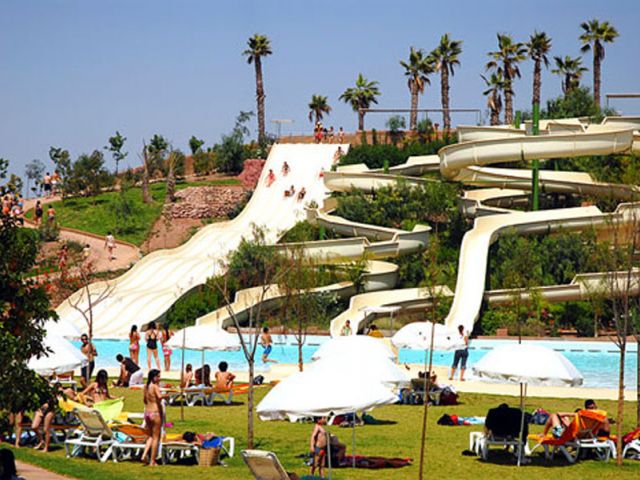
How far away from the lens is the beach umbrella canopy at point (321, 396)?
38.2ft

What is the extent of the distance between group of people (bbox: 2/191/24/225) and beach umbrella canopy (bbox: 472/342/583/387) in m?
6.46

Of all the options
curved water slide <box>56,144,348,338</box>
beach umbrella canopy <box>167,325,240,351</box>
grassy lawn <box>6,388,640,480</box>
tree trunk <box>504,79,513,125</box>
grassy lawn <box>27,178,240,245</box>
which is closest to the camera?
grassy lawn <box>6,388,640,480</box>

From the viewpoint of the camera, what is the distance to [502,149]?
127 ft

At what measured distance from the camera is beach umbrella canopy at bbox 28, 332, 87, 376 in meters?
16.1

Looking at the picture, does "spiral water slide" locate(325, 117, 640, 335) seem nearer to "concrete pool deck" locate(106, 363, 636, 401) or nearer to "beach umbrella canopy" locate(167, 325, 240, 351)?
"concrete pool deck" locate(106, 363, 636, 401)

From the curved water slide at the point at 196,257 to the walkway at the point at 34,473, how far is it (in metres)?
16.4

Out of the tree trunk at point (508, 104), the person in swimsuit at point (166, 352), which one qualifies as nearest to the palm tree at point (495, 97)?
the tree trunk at point (508, 104)

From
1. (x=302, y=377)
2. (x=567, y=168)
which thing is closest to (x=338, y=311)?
(x=567, y=168)

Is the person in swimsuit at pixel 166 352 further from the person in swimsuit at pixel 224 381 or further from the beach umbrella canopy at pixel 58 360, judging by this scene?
the beach umbrella canopy at pixel 58 360

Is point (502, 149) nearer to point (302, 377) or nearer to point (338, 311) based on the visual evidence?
point (338, 311)

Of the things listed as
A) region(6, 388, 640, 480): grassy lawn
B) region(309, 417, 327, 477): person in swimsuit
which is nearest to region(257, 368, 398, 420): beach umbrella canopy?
region(309, 417, 327, 477): person in swimsuit

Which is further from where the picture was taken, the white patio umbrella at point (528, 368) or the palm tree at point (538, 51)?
the palm tree at point (538, 51)

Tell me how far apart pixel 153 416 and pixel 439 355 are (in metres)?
19.5

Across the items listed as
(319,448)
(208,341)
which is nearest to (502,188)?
(208,341)
